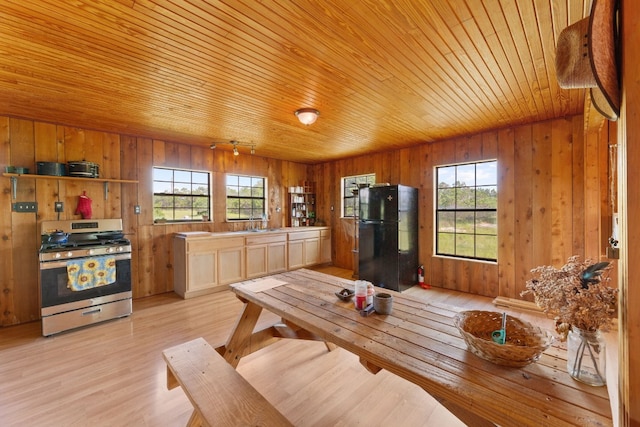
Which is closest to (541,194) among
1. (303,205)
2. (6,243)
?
(303,205)

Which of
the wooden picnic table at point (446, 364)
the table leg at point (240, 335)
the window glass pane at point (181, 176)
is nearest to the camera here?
the wooden picnic table at point (446, 364)

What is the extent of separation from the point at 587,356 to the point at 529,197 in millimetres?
3338

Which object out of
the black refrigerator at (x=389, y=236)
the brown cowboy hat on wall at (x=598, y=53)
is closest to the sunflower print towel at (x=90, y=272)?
the black refrigerator at (x=389, y=236)

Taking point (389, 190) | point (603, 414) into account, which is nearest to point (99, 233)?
point (389, 190)

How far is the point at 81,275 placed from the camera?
3.06 metres

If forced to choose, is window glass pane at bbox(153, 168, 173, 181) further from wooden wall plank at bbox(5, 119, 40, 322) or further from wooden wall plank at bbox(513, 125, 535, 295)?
wooden wall plank at bbox(513, 125, 535, 295)

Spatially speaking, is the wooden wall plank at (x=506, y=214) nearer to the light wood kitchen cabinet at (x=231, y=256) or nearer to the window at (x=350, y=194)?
the window at (x=350, y=194)

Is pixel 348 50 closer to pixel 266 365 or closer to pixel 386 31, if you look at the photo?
pixel 386 31

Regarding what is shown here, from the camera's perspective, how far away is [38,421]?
1.73 meters

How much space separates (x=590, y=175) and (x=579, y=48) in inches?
114

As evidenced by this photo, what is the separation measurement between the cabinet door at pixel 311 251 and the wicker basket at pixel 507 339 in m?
4.49

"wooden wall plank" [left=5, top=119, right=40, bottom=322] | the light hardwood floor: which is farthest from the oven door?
"wooden wall plank" [left=5, top=119, right=40, bottom=322]

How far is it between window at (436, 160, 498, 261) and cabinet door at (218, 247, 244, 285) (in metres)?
3.31

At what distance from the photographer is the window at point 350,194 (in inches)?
222
